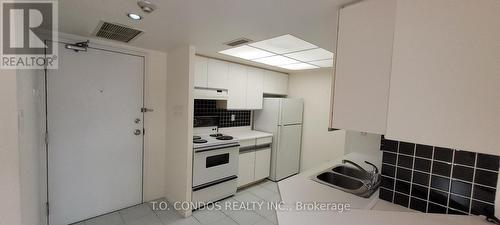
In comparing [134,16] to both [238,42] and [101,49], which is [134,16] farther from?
[101,49]

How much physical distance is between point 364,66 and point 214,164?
→ 2206 millimetres

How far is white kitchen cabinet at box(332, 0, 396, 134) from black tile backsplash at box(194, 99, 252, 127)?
89.5 inches

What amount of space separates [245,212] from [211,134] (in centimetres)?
124

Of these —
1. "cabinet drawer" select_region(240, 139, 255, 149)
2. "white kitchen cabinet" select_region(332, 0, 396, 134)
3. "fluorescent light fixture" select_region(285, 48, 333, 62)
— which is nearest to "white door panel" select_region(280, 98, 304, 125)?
"cabinet drawer" select_region(240, 139, 255, 149)

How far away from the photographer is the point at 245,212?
271 cm

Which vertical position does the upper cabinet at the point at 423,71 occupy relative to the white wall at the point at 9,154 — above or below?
above

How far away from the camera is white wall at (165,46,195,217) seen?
2.44 meters

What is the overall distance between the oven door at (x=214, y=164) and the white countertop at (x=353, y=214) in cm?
135

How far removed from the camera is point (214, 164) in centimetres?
282

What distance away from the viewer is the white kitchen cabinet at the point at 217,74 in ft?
9.91

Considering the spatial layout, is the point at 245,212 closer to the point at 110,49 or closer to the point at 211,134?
the point at 211,134

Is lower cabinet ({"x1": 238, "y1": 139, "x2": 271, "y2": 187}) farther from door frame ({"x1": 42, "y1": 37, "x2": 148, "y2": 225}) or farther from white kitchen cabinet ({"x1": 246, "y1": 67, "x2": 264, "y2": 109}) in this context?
door frame ({"x1": 42, "y1": 37, "x2": 148, "y2": 225})

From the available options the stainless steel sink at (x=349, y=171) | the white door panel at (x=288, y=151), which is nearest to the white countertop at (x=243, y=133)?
the white door panel at (x=288, y=151)

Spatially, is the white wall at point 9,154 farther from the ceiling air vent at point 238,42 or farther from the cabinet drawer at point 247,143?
the cabinet drawer at point 247,143
